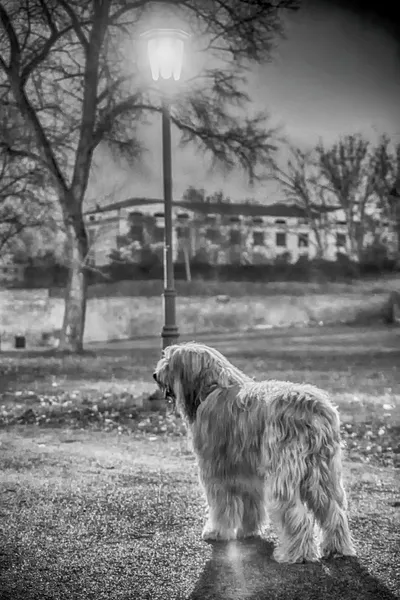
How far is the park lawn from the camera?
14.9ft

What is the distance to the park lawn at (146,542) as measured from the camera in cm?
454

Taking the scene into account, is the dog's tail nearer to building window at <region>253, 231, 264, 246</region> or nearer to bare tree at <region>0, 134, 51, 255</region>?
bare tree at <region>0, 134, 51, 255</region>

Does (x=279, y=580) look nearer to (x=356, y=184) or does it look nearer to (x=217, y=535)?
(x=217, y=535)

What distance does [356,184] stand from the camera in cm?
4325

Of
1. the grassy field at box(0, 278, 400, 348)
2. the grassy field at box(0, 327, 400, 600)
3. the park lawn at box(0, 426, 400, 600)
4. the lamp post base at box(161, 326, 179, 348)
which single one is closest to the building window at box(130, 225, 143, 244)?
the grassy field at box(0, 278, 400, 348)

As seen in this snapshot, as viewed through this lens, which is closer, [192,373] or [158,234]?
[192,373]

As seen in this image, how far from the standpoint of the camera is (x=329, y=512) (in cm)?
493

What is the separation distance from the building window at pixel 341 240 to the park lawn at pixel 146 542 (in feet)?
135

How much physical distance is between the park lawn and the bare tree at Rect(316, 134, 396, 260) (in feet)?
103

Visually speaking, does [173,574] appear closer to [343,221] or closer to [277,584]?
[277,584]

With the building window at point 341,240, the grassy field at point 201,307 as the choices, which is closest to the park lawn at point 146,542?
the grassy field at point 201,307

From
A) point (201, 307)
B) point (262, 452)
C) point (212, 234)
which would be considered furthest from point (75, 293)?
point (212, 234)

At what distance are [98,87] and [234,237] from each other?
108 ft

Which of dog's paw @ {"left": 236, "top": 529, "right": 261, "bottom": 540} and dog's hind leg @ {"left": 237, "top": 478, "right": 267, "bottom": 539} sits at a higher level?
dog's hind leg @ {"left": 237, "top": 478, "right": 267, "bottom": 539}
